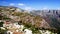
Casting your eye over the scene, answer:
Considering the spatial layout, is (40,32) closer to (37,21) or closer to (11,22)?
(37,21)

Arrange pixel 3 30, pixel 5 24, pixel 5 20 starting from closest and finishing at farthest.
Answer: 1. pixel 3 30
2. pixel 5 24
3. pixel 5 20

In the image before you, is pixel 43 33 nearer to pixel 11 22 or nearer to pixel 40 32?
pixel 40 32

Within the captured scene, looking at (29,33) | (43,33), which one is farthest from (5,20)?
(43,33)

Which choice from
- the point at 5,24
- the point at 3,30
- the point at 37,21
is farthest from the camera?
the point at 37,21

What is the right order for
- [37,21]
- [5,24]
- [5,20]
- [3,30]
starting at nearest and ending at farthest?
[3,30]
[5,24]
[5,20]
[37,21]

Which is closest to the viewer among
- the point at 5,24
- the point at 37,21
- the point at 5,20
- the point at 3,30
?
the point at 3,30

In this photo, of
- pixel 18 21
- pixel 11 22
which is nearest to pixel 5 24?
pixel 11 22

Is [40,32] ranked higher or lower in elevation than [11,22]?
lower

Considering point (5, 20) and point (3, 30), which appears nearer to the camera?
point (3, 30)

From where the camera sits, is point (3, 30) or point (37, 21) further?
point (37, 21)
